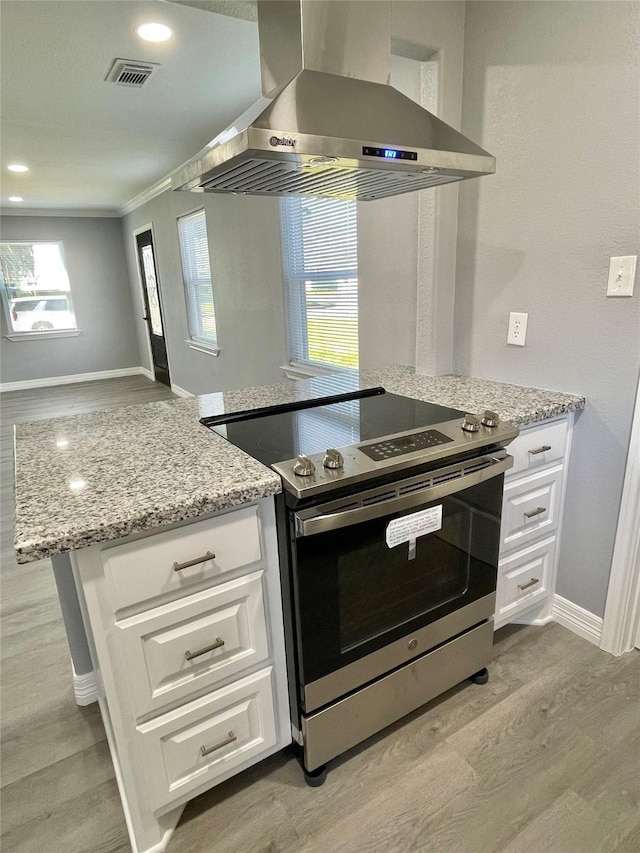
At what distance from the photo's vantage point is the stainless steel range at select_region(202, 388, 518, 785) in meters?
1.17

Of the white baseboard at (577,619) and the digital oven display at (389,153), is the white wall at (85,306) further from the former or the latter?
the white baseboard at (577,619)

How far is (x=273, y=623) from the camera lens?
126cm

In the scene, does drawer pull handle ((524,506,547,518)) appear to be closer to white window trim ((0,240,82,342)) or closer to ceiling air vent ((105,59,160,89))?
ceiling air vent ((105,59,160,89))

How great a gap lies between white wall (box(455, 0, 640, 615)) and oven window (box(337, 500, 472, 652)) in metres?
0.65

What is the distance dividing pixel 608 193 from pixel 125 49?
7.47 ft

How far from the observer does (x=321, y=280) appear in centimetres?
322

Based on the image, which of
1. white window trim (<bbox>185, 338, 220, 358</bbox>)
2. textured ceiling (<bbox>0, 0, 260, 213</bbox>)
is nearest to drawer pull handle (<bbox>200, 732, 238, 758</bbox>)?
textured ceiling (<bbox>0, 0, 260, 213</bbox>)

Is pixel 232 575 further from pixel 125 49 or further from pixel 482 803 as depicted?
pixel 125 49

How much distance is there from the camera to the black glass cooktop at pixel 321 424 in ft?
4.43

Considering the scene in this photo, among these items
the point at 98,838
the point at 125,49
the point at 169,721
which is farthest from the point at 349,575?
the point at 125,49

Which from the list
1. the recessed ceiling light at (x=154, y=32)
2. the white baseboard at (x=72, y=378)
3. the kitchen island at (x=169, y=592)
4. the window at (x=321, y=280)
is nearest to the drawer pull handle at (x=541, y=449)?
the kitchen island at (x=169, y=592)

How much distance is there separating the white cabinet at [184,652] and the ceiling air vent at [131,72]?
8.32 ft

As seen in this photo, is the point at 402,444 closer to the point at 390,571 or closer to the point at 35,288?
the point at 390,571

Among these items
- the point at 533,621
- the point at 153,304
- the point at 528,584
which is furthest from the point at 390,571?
the point at 153,304
